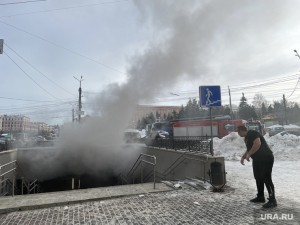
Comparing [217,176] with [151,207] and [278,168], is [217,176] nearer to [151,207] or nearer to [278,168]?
[151,207]

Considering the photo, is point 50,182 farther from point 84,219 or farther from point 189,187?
point 84,219

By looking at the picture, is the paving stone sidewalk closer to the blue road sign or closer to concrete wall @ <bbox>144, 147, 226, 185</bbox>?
concrete wall @ <bbox>144, 147, 226, 185</bbox>

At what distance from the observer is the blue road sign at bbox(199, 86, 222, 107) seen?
9.05 m

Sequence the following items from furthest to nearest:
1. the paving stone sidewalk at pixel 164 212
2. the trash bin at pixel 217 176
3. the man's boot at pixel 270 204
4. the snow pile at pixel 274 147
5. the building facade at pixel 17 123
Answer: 1. the building facade at pixel 17 123
2. the snow pile at pixel 274 147
3. the trash bin at pixel 217 176
4. the man's boot at pixel 270 204
5. the paving stone sidewalk at pixel 164 212

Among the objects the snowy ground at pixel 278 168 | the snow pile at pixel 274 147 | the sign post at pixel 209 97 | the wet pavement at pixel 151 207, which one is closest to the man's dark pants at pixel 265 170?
the wet pavement at pixel 151 207

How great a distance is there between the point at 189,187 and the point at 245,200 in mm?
1905

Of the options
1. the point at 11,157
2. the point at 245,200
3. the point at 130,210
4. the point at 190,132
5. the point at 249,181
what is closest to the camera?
the point at 130,210

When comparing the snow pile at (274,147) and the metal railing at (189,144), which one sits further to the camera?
the snow pile at (274,147)

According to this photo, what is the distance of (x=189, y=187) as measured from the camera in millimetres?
8055

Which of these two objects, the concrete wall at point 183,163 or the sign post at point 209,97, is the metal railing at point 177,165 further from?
the sign post at point 209,97

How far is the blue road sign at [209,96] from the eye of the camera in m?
9.05

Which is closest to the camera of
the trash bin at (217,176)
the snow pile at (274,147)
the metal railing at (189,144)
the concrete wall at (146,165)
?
the trash bin at (217,176)

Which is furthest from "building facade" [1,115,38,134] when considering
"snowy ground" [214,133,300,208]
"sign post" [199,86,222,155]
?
"sign post" [199,86,222,155]

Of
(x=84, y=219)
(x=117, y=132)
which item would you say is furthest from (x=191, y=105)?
(x=84, y=219)
